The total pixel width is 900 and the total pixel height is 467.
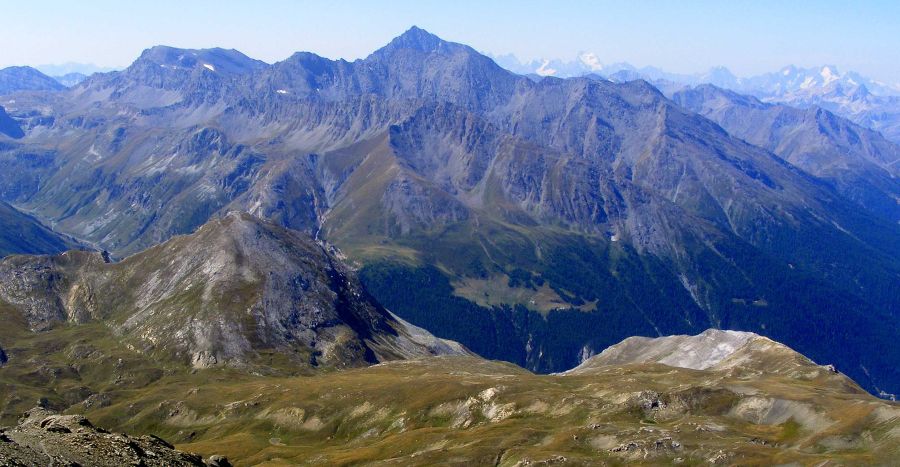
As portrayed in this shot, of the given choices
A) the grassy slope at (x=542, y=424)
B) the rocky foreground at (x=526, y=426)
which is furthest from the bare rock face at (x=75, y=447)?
the grassy slope at (x=542, y=424)

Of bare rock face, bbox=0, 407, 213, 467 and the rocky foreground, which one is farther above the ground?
bare rock face, bbox=0, 407, 213, 467

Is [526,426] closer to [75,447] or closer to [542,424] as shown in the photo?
[542,424]

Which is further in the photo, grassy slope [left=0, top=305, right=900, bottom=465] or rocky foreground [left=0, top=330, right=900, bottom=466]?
grassy slope [left=0, top=305, right=900, bottom=465]

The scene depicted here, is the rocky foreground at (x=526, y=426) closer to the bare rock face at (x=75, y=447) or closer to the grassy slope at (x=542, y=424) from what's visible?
the bare rock face at (x=75, y=447)

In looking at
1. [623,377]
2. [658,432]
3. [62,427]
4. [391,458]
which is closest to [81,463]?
[62,427]

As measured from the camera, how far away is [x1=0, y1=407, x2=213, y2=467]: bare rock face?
6706cm

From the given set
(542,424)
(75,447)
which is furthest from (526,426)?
(75,447)

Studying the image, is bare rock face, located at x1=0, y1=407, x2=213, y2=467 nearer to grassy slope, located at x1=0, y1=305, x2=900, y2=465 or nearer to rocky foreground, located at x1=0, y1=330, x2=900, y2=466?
rocky foreground, located at x1=0, y1=330, x2=900, y2=466

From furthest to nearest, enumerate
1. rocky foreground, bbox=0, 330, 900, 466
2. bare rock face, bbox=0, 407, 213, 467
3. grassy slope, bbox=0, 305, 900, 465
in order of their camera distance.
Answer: grassy slope, bbox=0, 305, 900, 465, rocky foreground, bbox=0, 330, 900, 466, bare rock face, bbox=0, 407, 213, 467

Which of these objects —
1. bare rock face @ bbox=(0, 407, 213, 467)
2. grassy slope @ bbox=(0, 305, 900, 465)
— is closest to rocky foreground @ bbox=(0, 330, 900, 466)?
bare rock face @ bbox=(0, 407, 213, 467)

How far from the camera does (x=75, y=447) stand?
237ft

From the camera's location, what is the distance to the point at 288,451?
16012 centimetres

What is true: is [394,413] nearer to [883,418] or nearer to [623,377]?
[623,377]

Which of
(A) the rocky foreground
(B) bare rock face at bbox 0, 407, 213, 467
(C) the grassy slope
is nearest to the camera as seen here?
(B) bare rock face at bbox 0, 407, 213, 467
